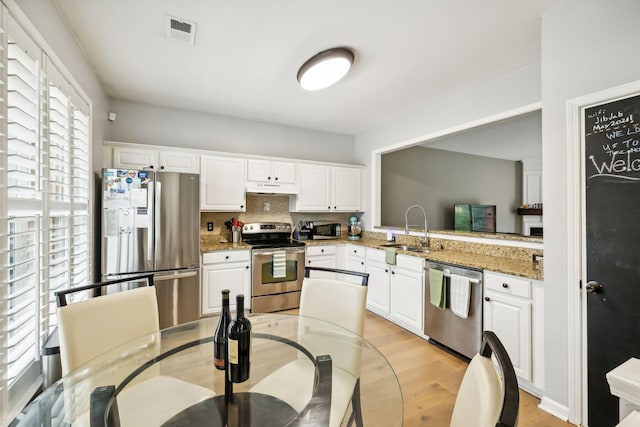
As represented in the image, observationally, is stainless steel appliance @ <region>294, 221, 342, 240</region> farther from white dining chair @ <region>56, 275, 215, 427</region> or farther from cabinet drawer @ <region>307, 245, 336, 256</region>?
white dining chair @ <region>56, 275, 215, 427</region>

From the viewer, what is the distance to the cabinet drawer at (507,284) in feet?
6.67

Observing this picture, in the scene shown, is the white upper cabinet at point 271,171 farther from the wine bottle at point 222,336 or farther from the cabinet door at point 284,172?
the wine bottle at point 222,336

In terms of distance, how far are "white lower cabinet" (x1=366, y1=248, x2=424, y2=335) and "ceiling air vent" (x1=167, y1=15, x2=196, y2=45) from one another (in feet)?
9.11

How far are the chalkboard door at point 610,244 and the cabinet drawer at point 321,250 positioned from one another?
2.78 meters

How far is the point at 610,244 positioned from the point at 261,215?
3.63 m

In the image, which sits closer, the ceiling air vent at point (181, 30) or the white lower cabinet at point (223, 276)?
the ceiling air vent at point (181, 30)

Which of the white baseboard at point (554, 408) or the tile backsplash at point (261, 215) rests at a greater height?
Answer: the tile backsplash at point (261, 215)

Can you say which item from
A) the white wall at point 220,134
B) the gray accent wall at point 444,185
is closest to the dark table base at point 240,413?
the white wall at point 220,134

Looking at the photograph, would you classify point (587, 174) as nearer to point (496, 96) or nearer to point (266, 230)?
point (496, 96)

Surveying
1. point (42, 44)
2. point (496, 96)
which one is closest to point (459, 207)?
point (496, 96)

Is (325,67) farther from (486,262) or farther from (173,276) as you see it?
(173,276)

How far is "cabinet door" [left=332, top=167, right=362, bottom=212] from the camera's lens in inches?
173

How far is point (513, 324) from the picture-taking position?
6.89 ft

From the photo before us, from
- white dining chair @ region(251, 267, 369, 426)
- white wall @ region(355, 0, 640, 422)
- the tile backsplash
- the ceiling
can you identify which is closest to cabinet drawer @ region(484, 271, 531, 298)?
white wall @ region(355, 0, 640, 422)
